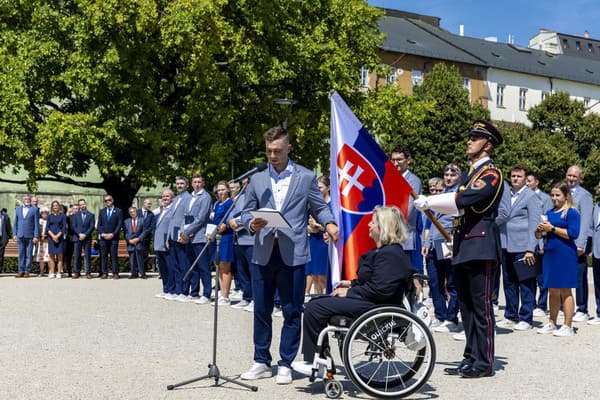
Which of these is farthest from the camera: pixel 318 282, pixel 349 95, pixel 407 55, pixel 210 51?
pixel 407 55

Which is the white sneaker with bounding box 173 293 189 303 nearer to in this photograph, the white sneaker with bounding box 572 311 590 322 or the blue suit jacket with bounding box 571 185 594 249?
the white sneaker with bounding box 572 311 590 322

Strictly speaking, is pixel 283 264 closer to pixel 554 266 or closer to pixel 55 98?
pixel 554 266

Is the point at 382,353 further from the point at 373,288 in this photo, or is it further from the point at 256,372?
the point at 256,372

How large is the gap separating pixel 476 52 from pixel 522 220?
58089 mm

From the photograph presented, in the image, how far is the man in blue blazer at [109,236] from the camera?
21.7m

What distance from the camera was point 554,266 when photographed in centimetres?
1050

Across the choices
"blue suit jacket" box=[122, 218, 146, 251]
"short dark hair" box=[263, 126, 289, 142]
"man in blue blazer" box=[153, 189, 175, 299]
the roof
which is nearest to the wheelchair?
"short dark hair" box=[263, 126, 289, 142]

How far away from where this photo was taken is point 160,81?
26.9 m

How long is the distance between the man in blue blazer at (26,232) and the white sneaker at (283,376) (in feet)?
52.3

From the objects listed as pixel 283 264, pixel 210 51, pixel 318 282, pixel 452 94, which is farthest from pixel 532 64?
pixel 283 264

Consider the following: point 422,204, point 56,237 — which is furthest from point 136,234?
point 422,204

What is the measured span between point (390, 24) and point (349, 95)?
3705cm

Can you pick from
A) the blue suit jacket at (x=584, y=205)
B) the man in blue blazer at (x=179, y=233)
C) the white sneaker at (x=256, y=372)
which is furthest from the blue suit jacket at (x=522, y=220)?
the man in blue blazer at (x=179, y=233)

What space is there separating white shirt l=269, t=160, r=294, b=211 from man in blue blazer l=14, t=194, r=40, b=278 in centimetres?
1562
